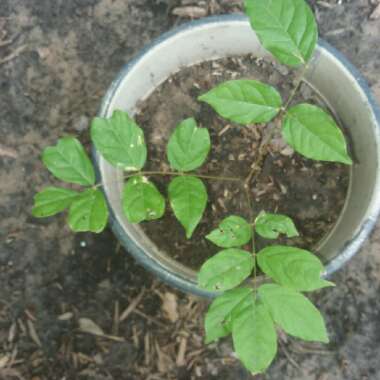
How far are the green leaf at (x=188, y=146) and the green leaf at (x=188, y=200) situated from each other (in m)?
0.04

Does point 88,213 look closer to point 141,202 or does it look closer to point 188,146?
point 141,202

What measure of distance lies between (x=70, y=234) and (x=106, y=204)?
0.65m

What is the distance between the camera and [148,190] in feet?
3.39

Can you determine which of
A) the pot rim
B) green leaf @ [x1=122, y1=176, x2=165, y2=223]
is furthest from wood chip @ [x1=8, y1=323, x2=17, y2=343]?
green leaf @ [x1=122, y1=176, x2=165, y2=223]

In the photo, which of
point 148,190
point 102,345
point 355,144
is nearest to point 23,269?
point 102,345

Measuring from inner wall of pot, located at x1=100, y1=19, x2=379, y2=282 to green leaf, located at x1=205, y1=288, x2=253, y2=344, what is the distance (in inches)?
7.8

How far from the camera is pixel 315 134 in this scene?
92 cm

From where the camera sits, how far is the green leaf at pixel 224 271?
0.96 m

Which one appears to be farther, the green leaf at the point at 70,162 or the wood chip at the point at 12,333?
the wood chip at the point at 12,333

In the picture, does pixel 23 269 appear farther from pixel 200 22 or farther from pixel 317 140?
pixel 317 140

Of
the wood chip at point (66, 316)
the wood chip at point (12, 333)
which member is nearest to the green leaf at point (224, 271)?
the wood chip at point (66, 316)

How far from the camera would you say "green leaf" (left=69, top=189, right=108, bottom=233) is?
1021 mm

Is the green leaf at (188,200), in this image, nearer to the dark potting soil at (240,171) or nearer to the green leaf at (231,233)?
the green leaf at (231,233)

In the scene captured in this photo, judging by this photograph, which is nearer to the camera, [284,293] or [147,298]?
[284,293]
